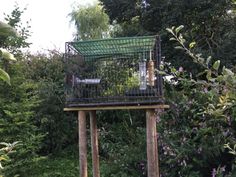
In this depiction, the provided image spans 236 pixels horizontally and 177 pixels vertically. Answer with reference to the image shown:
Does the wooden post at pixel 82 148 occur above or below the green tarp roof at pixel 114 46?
below

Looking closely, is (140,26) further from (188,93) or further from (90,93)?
(90,93)

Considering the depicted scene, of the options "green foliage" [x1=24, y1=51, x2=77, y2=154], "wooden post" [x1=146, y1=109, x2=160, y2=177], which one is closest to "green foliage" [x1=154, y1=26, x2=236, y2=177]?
"wooden post" [x1=146, y1=109, x2=160, y2=177]

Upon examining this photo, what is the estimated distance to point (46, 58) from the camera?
9273 mm

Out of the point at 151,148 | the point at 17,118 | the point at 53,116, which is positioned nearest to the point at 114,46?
the point at 151,148

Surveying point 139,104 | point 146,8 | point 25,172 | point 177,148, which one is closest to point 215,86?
point 139,104

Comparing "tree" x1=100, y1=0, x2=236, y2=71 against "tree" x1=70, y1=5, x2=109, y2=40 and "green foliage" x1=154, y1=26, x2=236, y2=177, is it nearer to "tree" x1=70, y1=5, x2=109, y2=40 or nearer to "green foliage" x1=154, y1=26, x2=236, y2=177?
"green foliage" x1=154, y1=26, x2=236, y2=177

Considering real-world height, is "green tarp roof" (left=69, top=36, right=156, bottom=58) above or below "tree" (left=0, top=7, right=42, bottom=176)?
above

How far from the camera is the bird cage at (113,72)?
4.16 meters

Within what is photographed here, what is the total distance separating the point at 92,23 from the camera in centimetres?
1728

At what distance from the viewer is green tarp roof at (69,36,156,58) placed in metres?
4.14

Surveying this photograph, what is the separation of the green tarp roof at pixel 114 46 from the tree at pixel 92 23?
12469 mm

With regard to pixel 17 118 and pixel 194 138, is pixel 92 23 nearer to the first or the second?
pixel 17 118

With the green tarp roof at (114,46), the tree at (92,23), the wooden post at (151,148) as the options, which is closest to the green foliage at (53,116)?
the green tarp roof at (114,46)

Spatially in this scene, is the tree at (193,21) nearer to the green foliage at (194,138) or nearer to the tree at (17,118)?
the green foliage at (194,138)
